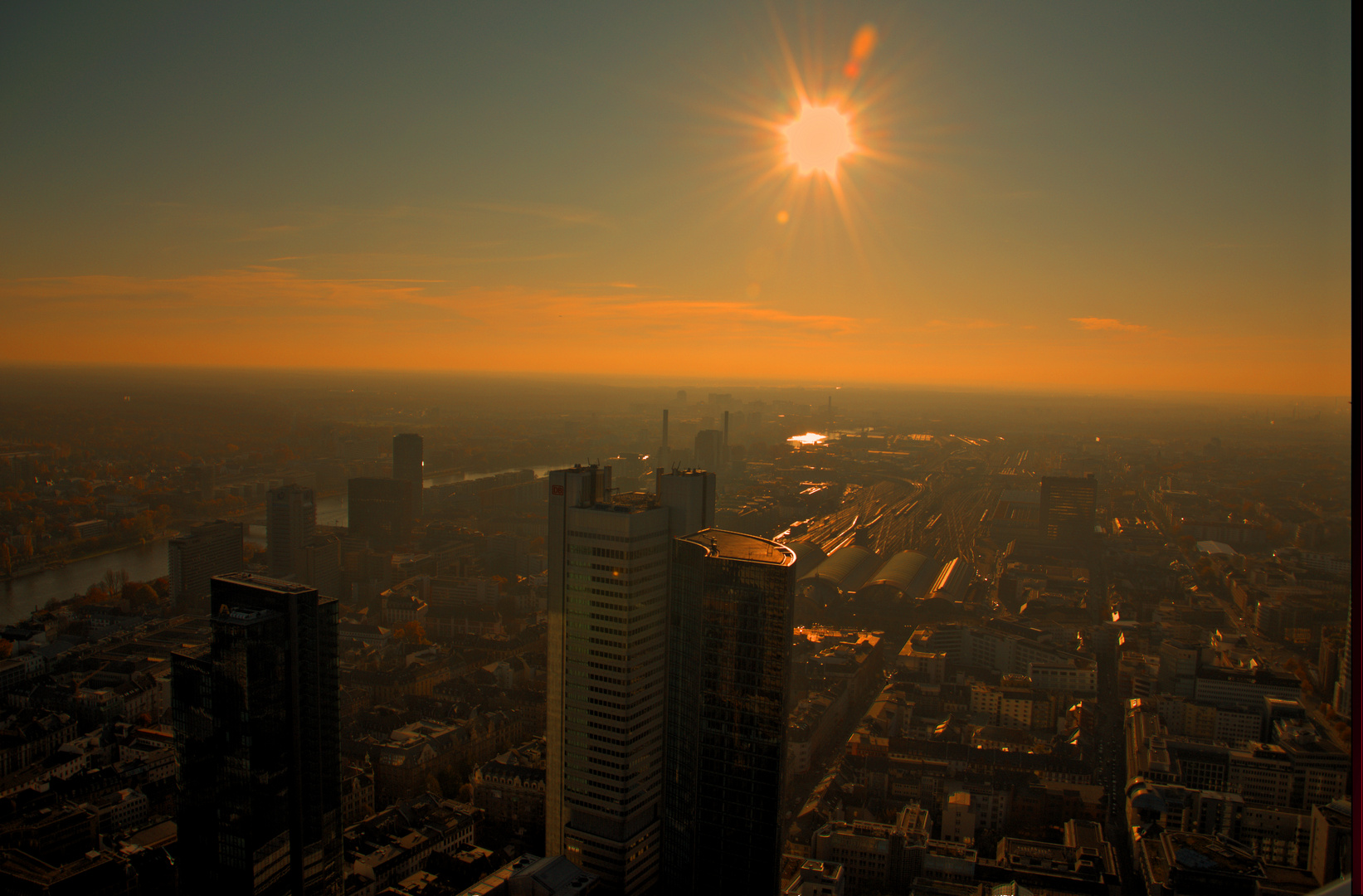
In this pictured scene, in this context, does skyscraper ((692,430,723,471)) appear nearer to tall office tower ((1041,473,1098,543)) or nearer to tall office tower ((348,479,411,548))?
tall office tower ((348,479,411,548))

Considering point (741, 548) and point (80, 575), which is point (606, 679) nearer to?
point (741, 548)

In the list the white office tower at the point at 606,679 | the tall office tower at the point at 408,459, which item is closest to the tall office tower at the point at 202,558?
the tall office tower at the point at 408,459

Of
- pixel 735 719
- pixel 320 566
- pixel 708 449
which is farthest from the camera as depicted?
pixel 708 449

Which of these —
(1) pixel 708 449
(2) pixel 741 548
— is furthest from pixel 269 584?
(1) pixel 708 449

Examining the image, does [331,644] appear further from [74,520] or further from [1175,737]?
[74,520]

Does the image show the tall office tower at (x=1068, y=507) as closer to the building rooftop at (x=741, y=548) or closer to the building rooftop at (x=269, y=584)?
the building rooftop at (x=741, y=548)

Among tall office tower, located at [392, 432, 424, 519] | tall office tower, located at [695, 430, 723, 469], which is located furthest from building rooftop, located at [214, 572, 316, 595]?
tall office tower, located at [392, 432, 424, 519]
